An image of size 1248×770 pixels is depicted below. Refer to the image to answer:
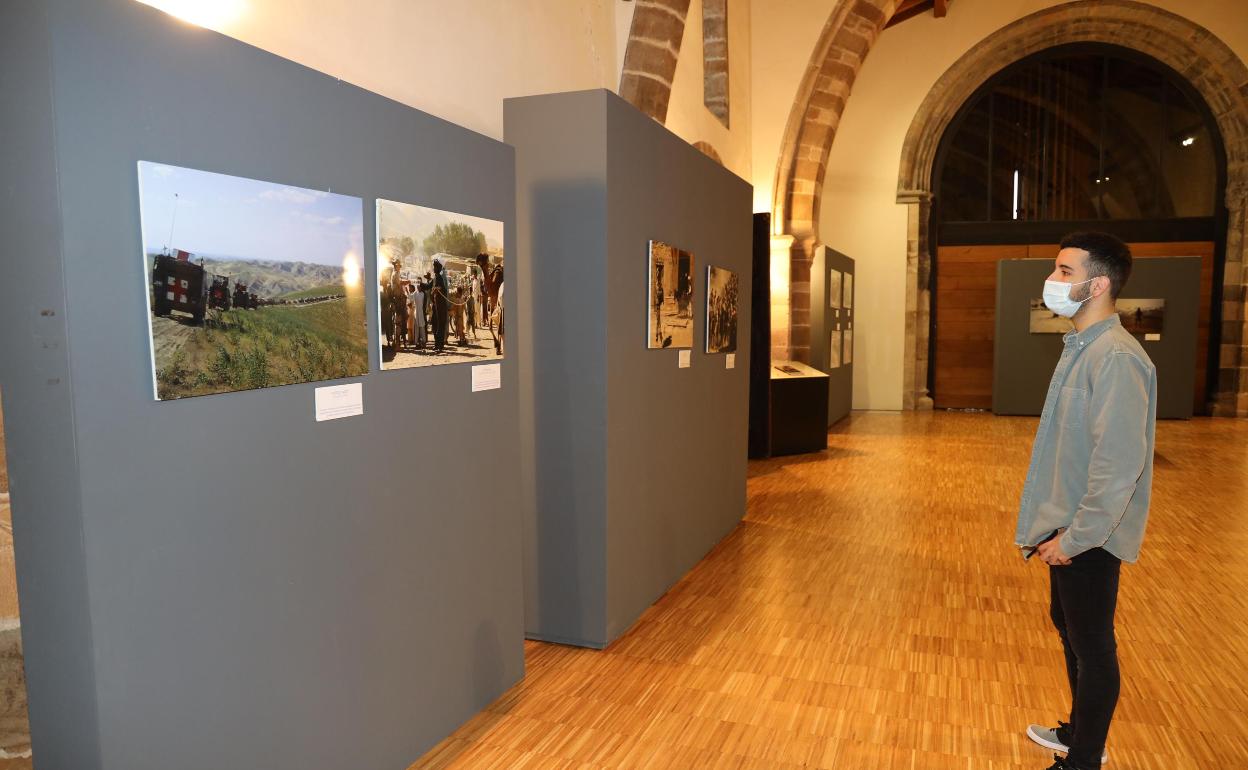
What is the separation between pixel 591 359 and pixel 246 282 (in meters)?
2.02

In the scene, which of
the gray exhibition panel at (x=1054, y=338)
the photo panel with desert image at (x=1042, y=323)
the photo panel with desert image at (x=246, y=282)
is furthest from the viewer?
the photo panel with desert image at (x=1042, y=323)

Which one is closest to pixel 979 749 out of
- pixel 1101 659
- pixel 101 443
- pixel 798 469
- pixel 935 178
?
pixel 1101 659

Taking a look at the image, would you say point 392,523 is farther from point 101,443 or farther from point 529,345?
point 529,345

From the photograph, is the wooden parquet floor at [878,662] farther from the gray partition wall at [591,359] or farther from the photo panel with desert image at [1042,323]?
the photo panel with desert image at [1042,323]

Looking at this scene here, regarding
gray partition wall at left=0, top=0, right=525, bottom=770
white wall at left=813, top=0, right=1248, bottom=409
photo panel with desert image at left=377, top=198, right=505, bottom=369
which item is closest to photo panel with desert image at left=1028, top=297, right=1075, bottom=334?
white wall at left=813, top=0, right=1248, bottom=409

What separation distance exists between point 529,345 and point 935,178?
41.1 feet

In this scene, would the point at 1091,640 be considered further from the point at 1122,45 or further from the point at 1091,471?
the point at 1122,45

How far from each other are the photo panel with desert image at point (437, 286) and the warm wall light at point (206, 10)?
939 mm

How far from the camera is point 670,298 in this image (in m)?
4.88

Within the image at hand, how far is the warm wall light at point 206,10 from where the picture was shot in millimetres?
2895

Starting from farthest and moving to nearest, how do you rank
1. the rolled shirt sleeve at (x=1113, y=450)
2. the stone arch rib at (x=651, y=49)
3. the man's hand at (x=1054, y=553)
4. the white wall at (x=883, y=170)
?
the white wall at (x=883, y=170)
the stone arch rib at (x=651, y=49)
the man's hand at (x=1054, y=553)
the rolled shirt sleeve at (x=1113, y=450)
